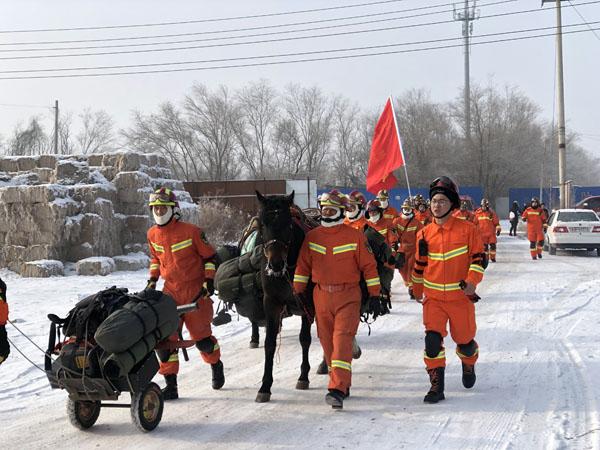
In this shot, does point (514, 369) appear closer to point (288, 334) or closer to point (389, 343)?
point (389, 343)

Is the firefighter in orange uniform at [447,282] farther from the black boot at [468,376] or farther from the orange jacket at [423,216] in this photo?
the orange jacket at [423,216]

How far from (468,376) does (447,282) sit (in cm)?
102

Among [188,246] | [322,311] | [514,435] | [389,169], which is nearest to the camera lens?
[514,435]

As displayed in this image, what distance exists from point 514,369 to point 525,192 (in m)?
44.5

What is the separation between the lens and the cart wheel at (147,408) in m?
5.32

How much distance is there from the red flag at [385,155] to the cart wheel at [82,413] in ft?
39.5

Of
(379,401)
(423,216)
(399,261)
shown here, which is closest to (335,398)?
(379,401)

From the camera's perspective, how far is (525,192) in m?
49.1

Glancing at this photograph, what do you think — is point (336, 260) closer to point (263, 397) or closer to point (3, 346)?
point (263, 397)

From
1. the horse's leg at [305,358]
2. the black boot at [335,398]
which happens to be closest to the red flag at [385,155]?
the horse's leg at [305,358]

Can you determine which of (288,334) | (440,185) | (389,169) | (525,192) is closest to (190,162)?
(525,192)

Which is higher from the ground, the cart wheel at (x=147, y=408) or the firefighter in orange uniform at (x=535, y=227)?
the firefighter in orange uniform at (x=535, y=227)

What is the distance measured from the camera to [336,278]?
6023 mm

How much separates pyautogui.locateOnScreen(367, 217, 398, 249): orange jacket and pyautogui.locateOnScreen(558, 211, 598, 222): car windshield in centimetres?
1160
